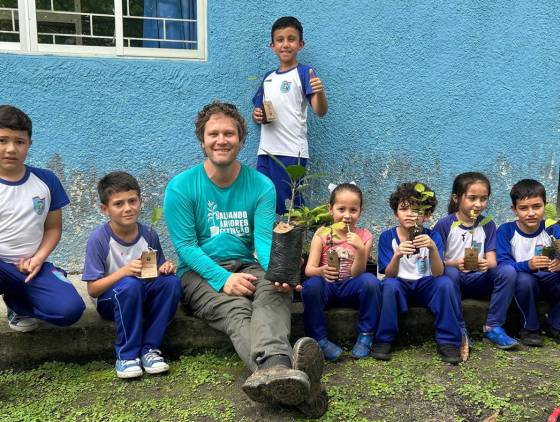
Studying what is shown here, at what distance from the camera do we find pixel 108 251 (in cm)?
298

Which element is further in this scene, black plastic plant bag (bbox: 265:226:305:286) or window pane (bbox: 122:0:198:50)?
window pane (bbox: 122:0:198:50)

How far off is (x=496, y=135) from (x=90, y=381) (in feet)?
12.4

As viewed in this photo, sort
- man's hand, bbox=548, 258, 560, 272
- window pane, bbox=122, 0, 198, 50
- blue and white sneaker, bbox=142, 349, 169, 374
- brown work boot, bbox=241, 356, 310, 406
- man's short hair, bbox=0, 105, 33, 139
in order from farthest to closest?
1. window pane, bbox=122, 0, 198, 50
2. man's hand, bbox=548, 258, 560, 272
3. blue and white sneaker, bbox=142, 349, 169, 374
4. man's short hair, bbox=0, 105, 33, 139
5. brown work boot, bbox=241, 356, 310, 406

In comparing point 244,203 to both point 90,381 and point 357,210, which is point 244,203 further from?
point 90,381

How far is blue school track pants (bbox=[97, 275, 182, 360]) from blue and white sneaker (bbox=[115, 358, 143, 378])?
0.03 metres

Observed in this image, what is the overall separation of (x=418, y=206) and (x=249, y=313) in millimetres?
1246

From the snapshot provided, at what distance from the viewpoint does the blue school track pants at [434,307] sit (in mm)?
3170

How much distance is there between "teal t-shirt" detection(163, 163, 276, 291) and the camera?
306 centimetres

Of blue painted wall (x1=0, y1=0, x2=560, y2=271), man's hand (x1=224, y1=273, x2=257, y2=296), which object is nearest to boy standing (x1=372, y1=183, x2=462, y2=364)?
man's hand (x1=224, y1=273, x2=257, y2=296)

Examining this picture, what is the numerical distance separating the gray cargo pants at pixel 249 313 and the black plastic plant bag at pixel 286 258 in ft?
0.46

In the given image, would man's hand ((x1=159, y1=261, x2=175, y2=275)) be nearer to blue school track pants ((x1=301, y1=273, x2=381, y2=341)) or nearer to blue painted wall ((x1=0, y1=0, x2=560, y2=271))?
blue school track pants ((x1=301, y1=273, x2=381, y2=341))

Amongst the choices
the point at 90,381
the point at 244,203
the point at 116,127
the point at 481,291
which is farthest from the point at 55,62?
the point at 481,291

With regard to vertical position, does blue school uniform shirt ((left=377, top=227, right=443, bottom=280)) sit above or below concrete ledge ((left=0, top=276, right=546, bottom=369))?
above

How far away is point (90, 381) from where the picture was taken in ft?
9.53
